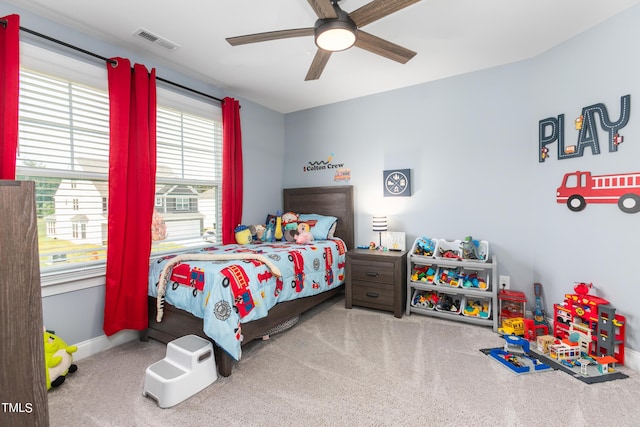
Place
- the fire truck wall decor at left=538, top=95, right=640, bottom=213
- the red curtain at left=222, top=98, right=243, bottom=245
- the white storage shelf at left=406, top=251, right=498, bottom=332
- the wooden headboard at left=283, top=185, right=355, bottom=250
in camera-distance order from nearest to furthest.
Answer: the fire truck wall decor at left=538, top=95, right=640, bottom=213, the white storage shelf at left=406, top=251, right=498, bottom=332, the red curtain at left=222, top=98, right=243, bottom=245, the wooden headboard at left=283, top=185, right=355, bottom=250

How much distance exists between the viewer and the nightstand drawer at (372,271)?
10.0 ft

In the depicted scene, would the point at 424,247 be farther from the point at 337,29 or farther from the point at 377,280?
the point at 337,29

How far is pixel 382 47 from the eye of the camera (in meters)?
2.05

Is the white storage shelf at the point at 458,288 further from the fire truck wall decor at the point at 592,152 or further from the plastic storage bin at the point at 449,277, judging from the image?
the fire truck wall decor at the point at 592,152

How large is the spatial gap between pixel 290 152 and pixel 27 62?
2.80 meters

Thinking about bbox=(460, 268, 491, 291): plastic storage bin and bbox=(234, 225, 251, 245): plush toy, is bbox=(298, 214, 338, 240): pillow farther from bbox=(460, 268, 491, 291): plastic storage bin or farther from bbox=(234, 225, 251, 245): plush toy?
bbox=(460, 268, 491, 291): plastic storage bin

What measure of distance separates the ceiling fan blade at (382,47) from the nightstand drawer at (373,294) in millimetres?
2073

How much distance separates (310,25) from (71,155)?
2.05 metres

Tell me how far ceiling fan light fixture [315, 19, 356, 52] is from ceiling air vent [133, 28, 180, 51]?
1.39 metres

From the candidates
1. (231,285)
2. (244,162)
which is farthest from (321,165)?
(231,285)

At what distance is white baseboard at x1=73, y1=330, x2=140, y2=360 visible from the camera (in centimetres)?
228

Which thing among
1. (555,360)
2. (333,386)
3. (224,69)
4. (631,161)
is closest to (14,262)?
(333,386)

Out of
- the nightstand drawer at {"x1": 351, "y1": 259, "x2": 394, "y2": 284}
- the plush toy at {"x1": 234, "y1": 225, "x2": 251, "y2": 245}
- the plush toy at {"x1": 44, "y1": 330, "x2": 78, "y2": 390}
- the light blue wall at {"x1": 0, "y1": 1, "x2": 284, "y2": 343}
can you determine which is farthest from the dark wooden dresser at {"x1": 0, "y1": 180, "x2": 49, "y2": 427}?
the nightstand drawer at {"x1": 351, "y1": 259, "x2": 394, "y2": 284}

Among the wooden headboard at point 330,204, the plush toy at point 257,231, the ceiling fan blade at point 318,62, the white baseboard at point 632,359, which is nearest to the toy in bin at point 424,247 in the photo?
the wooden headboard at point 330,204
